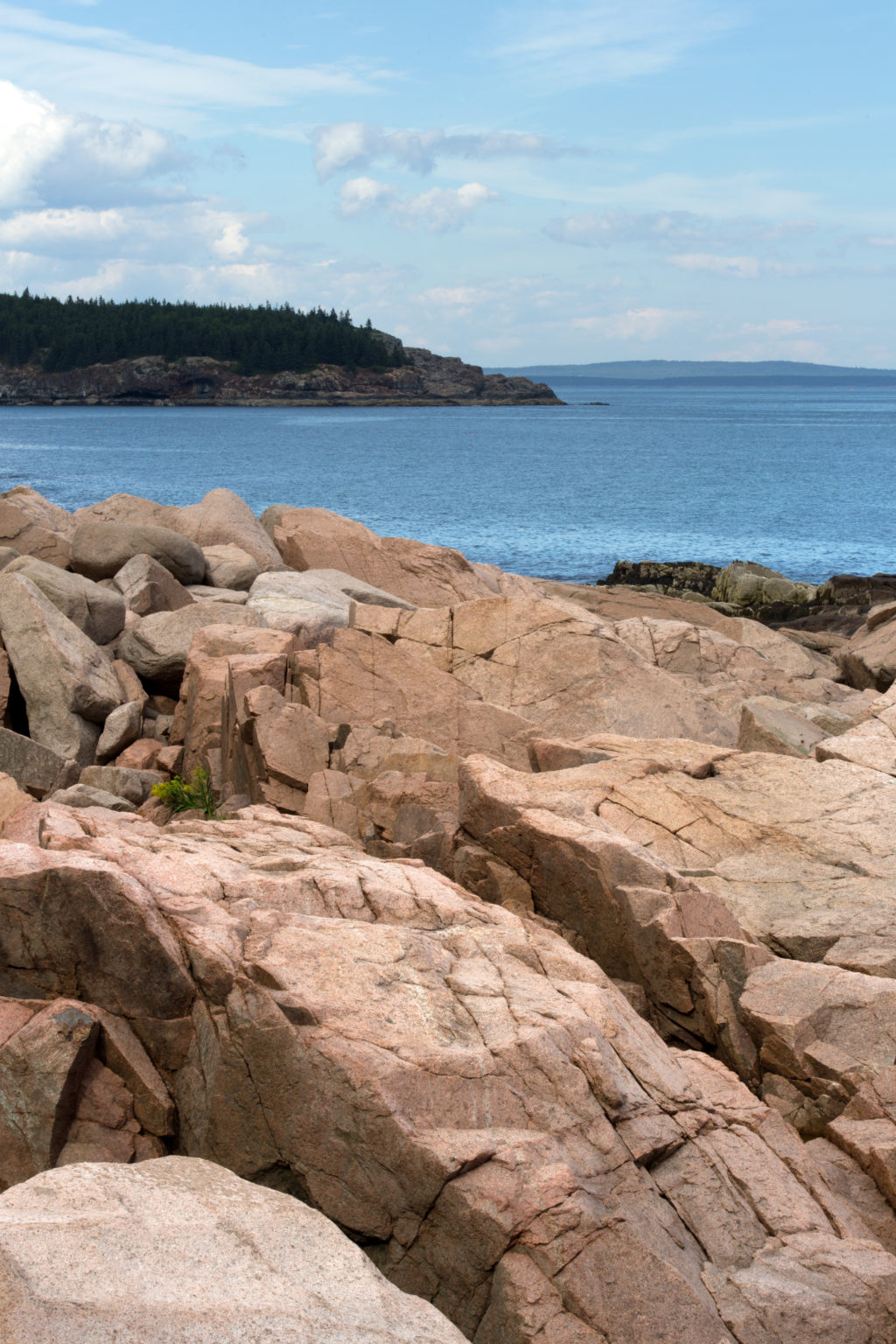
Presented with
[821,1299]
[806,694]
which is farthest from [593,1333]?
[806,694]

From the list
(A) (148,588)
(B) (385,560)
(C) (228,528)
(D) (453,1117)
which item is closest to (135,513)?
(C) (228,528)

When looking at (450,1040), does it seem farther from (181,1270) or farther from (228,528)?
(228,528)

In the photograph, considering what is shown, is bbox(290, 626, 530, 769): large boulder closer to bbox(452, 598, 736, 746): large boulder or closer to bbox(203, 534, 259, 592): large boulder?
bbox(452, 598, 736, 746): large boulder

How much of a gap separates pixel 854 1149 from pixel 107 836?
5.68 meters

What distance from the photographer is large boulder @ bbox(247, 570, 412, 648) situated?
1714cm

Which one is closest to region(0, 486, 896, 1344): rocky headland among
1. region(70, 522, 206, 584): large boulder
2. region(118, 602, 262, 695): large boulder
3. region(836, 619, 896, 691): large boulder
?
region(118, 602, 262, 695): large boulder

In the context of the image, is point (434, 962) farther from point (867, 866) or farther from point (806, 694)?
point (806, 694)

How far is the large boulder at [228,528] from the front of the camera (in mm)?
23594

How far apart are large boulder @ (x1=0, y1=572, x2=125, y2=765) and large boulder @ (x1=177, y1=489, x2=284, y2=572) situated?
7202 mm

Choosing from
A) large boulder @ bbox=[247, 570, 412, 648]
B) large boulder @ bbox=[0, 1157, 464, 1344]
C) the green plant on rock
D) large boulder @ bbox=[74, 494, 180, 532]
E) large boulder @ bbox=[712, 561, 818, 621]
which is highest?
large boulder @ bbox=[74, 494, 180, 532]

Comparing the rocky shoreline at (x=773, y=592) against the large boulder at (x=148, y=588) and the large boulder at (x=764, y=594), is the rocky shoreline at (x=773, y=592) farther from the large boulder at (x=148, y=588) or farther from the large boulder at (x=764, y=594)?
the large boulder at (x=148, y=588)

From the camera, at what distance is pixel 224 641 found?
51.7 ft

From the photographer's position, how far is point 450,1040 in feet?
20.2

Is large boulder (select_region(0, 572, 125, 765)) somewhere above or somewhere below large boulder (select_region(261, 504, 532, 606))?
below
